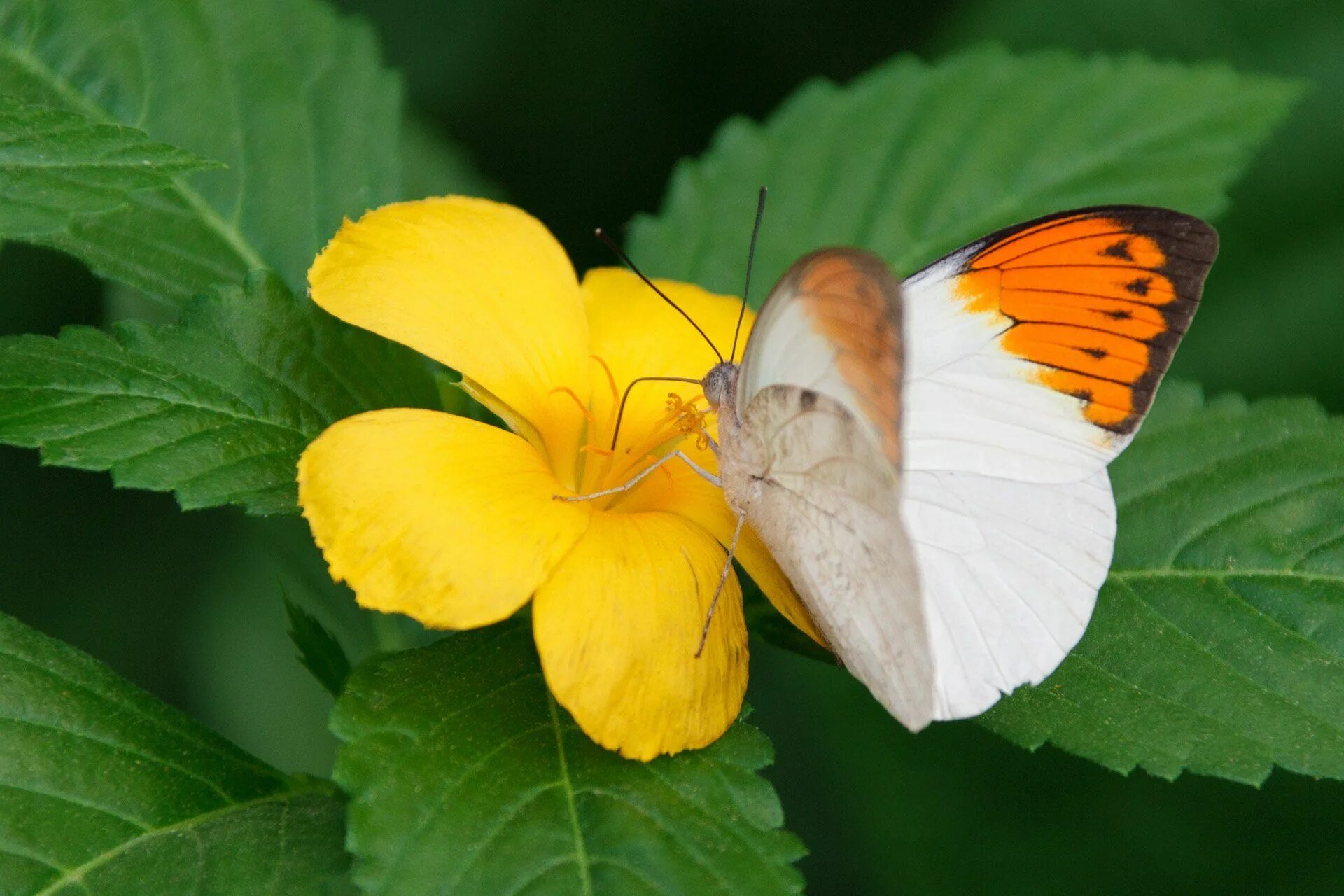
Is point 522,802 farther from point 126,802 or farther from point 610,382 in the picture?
point 610,382

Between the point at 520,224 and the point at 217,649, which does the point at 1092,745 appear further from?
the point at 217,649

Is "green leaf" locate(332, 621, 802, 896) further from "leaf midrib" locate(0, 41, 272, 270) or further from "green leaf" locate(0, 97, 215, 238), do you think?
"leaf midrib" locate(0, 41, 272, 270)

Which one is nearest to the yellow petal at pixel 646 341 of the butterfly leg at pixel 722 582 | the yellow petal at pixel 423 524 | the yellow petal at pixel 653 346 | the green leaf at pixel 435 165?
the yellow petal at pixel 653 346

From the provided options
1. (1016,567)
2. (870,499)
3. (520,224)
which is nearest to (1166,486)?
(1016,567)

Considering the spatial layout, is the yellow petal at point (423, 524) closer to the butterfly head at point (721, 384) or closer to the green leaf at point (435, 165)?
the butterfly head at point (721, 384)

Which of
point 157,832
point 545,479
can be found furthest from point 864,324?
point 157,832
